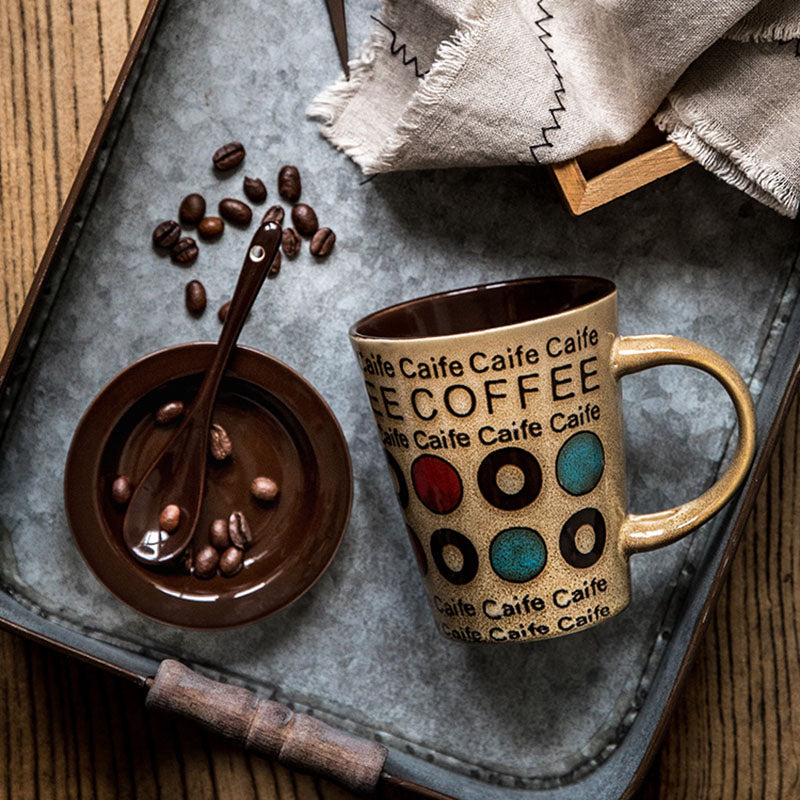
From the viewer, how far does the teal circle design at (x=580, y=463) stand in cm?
58

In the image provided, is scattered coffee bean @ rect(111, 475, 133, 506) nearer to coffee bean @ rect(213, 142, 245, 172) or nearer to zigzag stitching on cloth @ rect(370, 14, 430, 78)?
coffee bean @ rect(213, 142, 245, 172)

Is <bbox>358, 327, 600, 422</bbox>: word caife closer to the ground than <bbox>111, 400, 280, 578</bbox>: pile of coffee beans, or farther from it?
farther from it

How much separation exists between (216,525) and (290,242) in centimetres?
26

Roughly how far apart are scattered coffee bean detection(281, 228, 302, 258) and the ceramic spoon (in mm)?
42

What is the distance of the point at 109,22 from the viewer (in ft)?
2.57

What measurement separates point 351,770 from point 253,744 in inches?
3.3

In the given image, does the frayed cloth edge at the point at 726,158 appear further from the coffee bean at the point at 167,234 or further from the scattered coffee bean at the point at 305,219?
the coffee bean at the point at 167,234

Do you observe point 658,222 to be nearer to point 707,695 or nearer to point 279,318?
point 279,318

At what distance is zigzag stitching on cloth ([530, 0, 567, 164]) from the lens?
677 millimetres

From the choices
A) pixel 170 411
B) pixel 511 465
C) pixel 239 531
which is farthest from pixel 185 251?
pixel 511 465

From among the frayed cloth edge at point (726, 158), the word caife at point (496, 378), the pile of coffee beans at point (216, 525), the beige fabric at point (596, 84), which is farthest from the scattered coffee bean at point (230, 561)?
the frayed cloth edge at point (726, 158)

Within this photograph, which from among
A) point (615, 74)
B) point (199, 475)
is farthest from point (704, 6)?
point (199, 475)

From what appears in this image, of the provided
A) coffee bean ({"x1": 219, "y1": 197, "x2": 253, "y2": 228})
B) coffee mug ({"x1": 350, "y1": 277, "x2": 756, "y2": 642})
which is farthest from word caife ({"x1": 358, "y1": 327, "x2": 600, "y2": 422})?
coffee bean ({"x1": 219, "y1": 197, "x2": 253, "y2": 228})

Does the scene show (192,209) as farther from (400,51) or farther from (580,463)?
(580,463)
